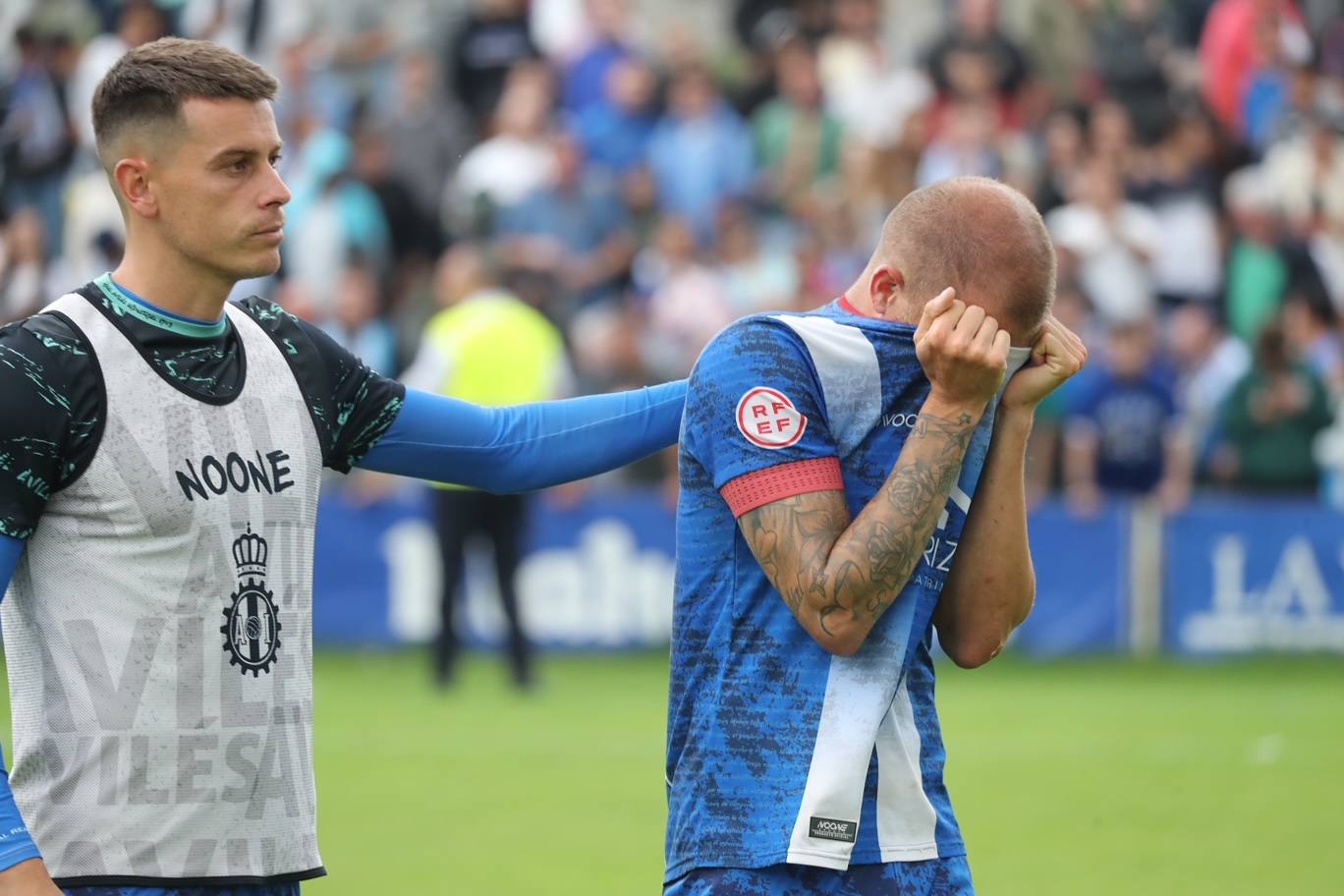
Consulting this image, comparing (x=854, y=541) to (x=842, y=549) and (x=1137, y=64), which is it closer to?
(x=842, y=549)

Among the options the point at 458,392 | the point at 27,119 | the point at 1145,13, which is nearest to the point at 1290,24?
the point at 1145,13

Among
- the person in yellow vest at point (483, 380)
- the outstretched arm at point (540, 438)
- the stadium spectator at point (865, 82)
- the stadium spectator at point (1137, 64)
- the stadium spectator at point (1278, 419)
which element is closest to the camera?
the outstretched arm at point (540, 438)

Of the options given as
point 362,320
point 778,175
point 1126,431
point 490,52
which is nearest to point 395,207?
point 362,320

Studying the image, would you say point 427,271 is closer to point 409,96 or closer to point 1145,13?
point 409,96

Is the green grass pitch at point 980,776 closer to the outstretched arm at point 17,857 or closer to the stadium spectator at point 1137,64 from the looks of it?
the outstretched arm at point 17,857

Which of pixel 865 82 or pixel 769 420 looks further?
pixel 865 82

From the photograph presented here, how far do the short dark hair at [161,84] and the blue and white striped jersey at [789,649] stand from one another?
984 millimetres

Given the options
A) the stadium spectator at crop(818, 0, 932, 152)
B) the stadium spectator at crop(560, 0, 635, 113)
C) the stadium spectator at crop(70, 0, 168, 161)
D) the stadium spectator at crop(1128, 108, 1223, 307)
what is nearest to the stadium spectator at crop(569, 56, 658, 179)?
the stadium spectator at crop(560, 0, 635, 113)

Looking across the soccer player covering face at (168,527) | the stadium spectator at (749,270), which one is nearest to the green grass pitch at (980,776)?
the stadium spectator at (749,270)

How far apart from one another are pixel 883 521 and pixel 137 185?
1.43 meters

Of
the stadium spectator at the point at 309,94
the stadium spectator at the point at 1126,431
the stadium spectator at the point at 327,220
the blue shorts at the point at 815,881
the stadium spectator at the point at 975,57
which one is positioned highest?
the stadium spectator at the point at 975,57

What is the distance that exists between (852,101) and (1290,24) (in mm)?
4140

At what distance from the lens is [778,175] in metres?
16.7

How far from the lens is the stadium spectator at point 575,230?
51.8 feet
